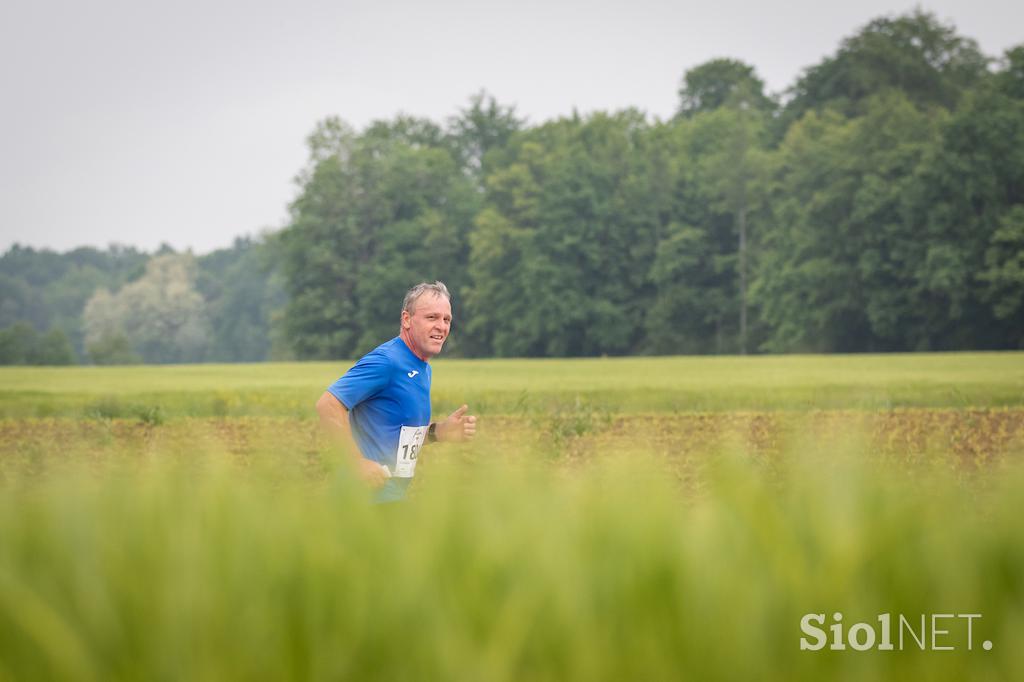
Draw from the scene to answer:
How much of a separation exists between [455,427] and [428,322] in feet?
1.91

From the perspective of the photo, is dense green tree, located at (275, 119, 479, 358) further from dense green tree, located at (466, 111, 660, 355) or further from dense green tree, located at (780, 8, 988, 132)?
dense green tree, located at (780, 8, 988, 132)

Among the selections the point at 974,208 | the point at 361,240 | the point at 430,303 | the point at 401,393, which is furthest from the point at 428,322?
the point at 361,240

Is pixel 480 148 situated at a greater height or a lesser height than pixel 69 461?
greater

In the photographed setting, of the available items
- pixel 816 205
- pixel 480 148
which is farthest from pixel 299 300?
pixel 816 205

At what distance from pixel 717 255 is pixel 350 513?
8439 cm

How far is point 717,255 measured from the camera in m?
84.6

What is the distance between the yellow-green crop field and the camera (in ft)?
5.14

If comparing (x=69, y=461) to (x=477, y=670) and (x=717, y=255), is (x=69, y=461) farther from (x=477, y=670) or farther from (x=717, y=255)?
(x=717, y=255)

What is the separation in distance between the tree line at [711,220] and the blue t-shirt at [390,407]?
62.1 meters

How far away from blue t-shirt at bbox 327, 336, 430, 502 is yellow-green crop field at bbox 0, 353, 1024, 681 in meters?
3.56

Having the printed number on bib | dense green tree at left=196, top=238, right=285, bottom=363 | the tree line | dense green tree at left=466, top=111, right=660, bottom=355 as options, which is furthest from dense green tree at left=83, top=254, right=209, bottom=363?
the printed number on bib

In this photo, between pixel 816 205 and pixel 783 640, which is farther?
pixel 816 205

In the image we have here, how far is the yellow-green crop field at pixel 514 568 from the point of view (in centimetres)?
157

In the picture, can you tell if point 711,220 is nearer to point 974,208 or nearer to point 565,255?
point 565,255
